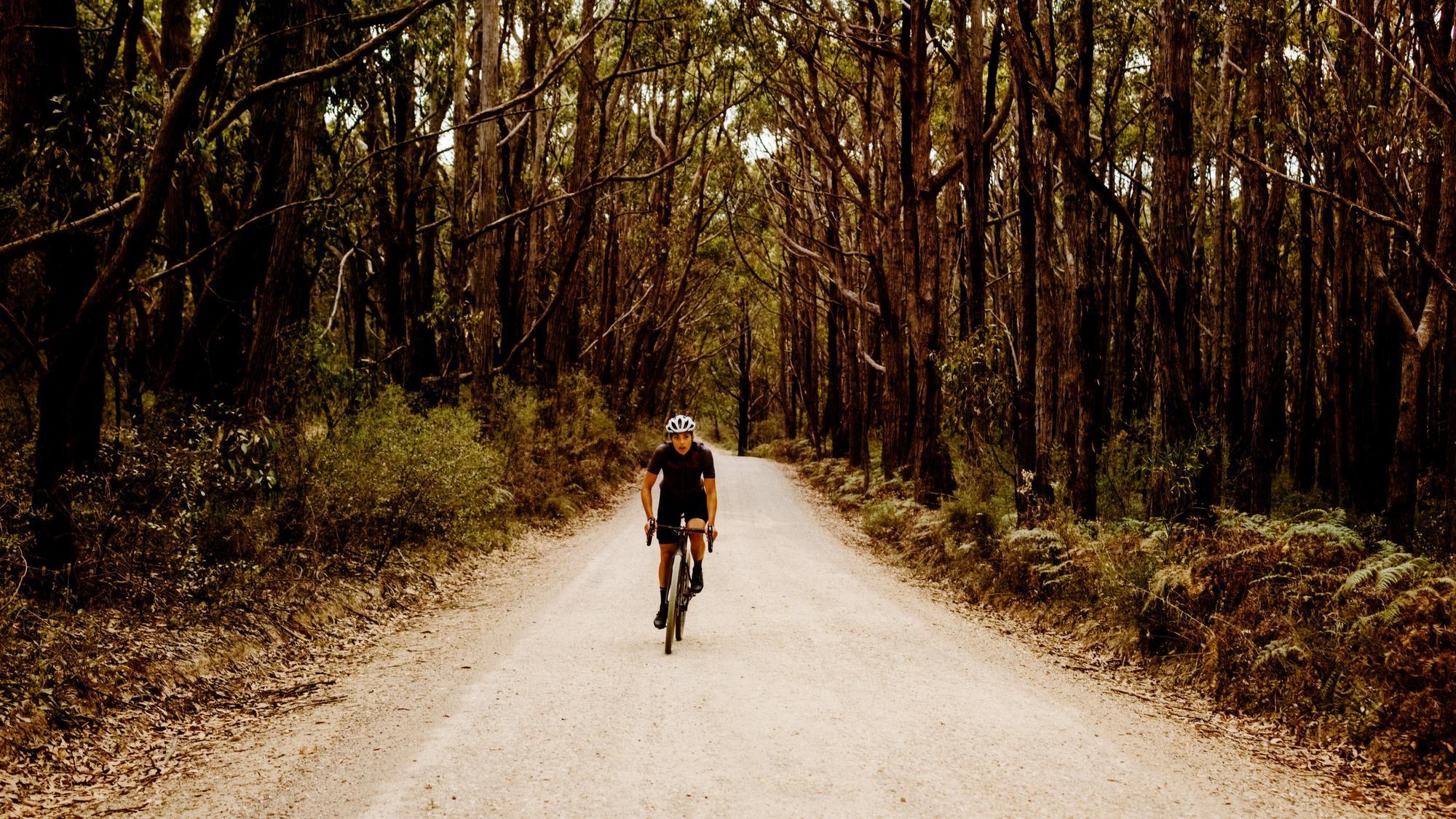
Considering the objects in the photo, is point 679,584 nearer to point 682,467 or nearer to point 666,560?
point 666,560

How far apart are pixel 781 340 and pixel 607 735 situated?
1865 inches

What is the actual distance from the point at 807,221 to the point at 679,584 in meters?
21.3

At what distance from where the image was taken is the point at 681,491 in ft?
28.3

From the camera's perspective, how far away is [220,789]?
5.19 meters

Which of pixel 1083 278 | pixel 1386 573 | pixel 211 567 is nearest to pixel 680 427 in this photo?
pixel 211 567

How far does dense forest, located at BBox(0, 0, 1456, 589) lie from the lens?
772 cm

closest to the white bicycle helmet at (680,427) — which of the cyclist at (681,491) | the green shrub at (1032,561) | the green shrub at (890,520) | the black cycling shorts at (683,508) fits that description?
the cyclist at (681,491)

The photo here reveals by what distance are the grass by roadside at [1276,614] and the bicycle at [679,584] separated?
402 cm

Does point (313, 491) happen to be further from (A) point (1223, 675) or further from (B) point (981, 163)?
(B) point (981, 163)

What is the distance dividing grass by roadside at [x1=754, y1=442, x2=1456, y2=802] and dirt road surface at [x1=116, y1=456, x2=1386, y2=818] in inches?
27.8

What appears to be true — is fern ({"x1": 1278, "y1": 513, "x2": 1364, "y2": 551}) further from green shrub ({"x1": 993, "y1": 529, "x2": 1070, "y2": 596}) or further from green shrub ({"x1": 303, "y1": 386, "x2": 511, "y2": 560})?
green shrub ({"x1": 303, "y1": 386, "x2": 511, "y2": 560})

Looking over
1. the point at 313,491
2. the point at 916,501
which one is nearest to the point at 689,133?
the point at 916,501

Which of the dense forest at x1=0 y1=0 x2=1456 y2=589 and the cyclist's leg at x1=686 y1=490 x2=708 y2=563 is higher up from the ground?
the dense forest at x1=0 y1=0 x2=1456 y2=589

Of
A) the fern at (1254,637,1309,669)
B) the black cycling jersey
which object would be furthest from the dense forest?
the black cycling jersey
